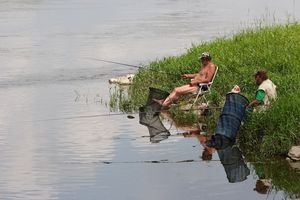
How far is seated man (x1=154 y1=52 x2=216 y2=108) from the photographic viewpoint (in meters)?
17.5

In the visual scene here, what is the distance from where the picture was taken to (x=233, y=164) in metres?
14.2

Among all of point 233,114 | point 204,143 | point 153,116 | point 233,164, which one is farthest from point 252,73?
point 233,164

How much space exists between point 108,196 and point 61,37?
30.0 m

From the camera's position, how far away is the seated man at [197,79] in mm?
17453

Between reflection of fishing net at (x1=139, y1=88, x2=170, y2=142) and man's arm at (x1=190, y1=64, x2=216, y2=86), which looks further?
A: man's arm at (x1=190, y1=64, x2=216, y2=86)

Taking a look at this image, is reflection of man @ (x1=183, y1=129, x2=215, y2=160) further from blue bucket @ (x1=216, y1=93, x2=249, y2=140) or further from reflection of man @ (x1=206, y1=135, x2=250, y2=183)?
blue bucket @ (x1=216, y1=93, x2=249, y2=140)

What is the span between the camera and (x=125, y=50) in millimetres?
35031

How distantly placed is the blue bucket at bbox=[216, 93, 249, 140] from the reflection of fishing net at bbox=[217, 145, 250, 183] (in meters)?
0.30

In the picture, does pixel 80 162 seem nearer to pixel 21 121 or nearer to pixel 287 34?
pixel 21 121

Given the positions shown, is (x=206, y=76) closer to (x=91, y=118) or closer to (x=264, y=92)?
(x=264, y=92)

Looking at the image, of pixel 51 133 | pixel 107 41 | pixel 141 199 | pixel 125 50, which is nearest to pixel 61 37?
pixel 107 41

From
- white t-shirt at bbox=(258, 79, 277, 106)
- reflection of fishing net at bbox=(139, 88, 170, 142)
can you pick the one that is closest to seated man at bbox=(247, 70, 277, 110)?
white t-shirt at bbox=(258, 79, 277, 106)

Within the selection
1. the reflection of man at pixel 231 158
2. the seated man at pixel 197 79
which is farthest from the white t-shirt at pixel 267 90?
the seated man at pixel 197 79

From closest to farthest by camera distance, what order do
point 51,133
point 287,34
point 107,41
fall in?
point 51,133 < point 287,34 < point 107,41
